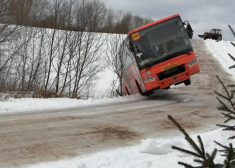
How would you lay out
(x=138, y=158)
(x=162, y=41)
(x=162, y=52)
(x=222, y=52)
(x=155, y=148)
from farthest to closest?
(x=222, y=52) → (x=162, y=52) → (x=162, y=41) → (x=155, y=148) → (x=138, y=158)

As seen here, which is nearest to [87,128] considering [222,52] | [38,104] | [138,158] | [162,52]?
[138,158]

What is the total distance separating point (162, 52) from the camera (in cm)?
1400

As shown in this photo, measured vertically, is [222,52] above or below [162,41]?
above

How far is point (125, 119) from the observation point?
958 cm

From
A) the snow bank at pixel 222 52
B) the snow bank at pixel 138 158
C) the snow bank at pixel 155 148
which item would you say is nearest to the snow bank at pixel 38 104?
the snow bank at pixel 138 158

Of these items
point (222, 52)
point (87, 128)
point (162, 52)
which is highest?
point (222, 52)

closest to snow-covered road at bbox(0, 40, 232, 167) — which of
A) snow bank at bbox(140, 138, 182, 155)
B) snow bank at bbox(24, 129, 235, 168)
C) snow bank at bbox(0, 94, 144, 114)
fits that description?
snow bank at bbox(24, 129, 235, 168)

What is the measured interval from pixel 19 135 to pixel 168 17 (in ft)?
29.1

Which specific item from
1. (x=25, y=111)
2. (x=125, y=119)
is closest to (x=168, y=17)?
(x=125, y=119)

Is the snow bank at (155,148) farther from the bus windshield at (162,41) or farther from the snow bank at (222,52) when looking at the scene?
the snow bank at (222,52)

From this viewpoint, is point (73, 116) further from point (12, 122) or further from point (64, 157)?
point (64, 157)

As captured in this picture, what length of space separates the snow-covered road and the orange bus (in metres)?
1.63

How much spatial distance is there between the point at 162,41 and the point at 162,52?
0.46 meters

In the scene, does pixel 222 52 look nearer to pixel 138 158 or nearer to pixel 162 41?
pixel 162 41
